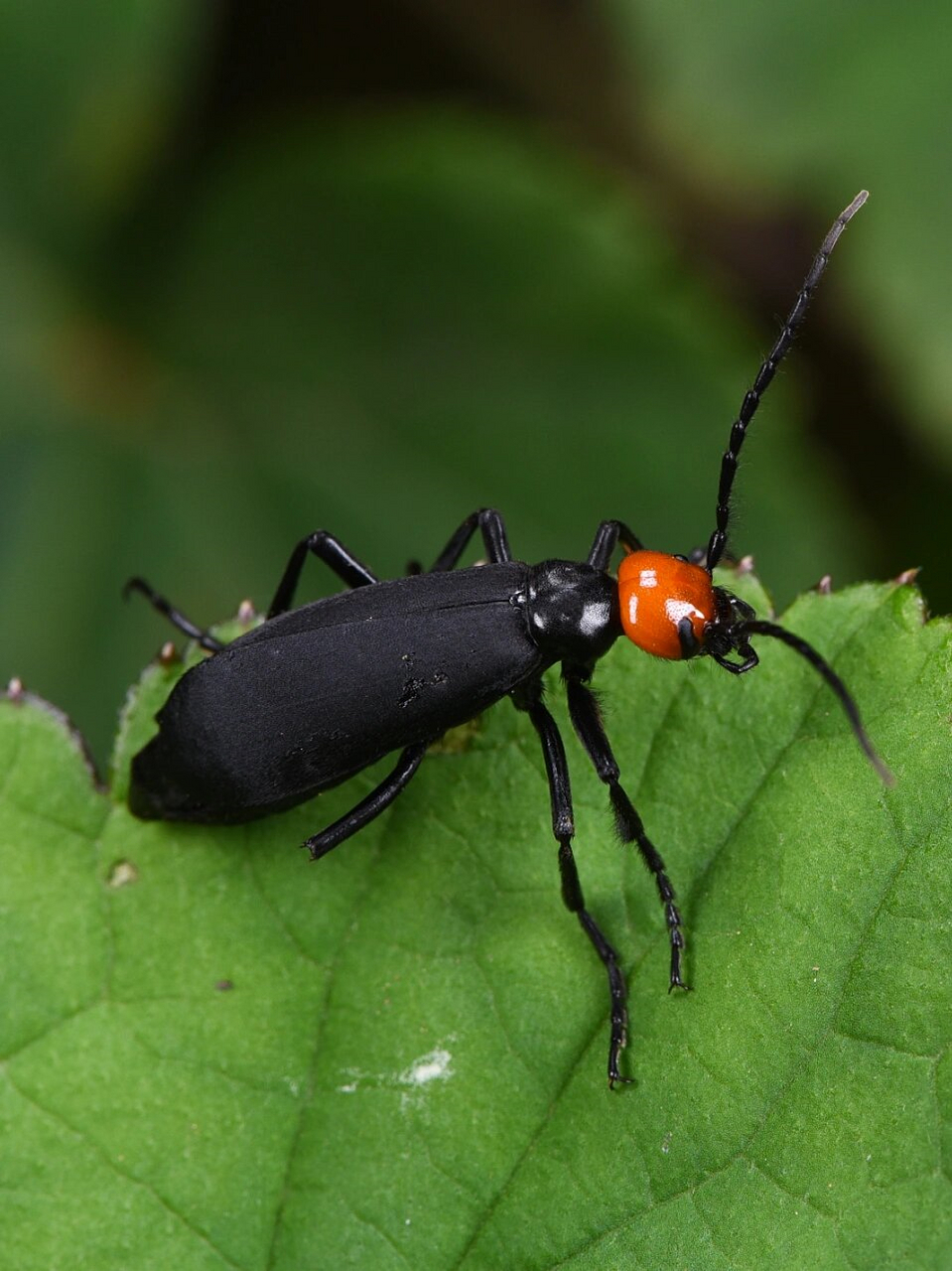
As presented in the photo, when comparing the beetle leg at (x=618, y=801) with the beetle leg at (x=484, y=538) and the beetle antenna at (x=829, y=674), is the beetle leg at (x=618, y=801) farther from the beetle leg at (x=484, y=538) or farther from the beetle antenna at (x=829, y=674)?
the beetle leg at (x=484, y=538)

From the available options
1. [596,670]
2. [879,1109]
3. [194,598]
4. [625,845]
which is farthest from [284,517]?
[879,1109]

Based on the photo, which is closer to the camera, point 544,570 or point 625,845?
point 625,845

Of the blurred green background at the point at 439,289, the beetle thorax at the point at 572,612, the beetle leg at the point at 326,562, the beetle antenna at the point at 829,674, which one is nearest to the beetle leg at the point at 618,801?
the beetle thorax at the point at 572,612

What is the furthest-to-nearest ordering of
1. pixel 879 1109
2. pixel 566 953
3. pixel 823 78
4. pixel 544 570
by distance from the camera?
pixel 823 78 < pixel 544 570 < pixel 566 953 < pixel 879 1109

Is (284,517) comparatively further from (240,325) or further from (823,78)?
(823,78)

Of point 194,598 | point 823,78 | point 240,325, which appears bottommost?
point 194,598

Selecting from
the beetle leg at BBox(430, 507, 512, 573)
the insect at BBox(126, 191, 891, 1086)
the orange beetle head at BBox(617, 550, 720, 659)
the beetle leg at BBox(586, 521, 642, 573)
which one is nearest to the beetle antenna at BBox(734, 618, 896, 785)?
the insect at BBox(126, 191, 891, 1086)

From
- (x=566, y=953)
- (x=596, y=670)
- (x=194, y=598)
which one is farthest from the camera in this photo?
(x=194, y=598)

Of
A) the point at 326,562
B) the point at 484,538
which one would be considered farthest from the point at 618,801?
the point at 326,562
